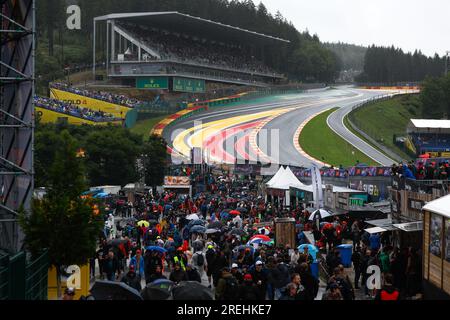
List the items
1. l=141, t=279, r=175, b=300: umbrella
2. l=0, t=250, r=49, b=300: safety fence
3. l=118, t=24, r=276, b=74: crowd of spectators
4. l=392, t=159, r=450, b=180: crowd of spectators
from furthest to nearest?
l=118, t=24, r=276, b=74: crowd of spectators, l=392, t=159, r=450, b=180: crowd of spectators, l=141, t=279, r=175, b=300: umbrella, l=0, t=250, r=49, b=300: safety fence

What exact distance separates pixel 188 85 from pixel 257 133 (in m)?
24.4

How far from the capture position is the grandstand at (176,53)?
3910 inches

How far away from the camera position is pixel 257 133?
79.6 m

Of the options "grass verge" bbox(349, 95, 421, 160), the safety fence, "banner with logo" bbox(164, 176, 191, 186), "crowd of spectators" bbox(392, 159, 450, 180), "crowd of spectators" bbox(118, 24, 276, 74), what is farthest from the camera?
"crowd of spectators" bbox(118, 24, 276, 74)

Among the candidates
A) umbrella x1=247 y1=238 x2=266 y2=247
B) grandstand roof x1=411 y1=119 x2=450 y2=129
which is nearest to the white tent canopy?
umbrella x1=247 y1=238 x2=266 y2=247

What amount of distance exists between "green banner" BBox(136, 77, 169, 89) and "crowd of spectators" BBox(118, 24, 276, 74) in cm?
299

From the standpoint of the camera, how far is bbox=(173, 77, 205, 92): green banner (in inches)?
3912

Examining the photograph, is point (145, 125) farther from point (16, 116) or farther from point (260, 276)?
point (260, 276)

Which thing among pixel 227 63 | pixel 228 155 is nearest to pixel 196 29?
pixel 227 63

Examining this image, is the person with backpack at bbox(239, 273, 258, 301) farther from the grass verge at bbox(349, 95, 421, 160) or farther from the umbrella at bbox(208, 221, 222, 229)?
the grass verge at bbox(349, 95, 421, 160)

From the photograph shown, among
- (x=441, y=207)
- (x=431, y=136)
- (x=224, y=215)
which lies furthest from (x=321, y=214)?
(x=431, y=136)

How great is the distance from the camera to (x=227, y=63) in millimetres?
116438

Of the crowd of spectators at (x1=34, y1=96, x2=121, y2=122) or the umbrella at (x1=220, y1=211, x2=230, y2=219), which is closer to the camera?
the umbrella at (x1=220, y1=211, x2=230, y2=219)
